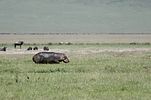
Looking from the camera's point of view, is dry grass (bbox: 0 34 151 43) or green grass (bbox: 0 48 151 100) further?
dry grass (bbox: 0 34 151 43)

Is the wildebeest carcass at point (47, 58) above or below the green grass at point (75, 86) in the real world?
below

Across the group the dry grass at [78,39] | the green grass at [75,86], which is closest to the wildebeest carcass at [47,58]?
the green grass at [75,86]

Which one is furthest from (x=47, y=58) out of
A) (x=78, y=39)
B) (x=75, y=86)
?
(x=78, y=39)

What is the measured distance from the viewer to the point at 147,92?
12.3 metres

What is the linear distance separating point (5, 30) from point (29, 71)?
102 m

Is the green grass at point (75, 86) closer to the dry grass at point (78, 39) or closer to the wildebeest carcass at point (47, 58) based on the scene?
the wildebeest carcass at point (47, 58)

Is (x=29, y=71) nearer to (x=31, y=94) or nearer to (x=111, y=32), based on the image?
(x=31, y=94)

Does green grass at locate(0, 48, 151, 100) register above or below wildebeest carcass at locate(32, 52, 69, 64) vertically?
above

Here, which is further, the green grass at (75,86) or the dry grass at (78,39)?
the dry grass at (78,39)

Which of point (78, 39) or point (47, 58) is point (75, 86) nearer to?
point (47, 58)

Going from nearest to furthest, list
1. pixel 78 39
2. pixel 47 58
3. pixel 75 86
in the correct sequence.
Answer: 1. pixel 75 86
2. pixel 47 58
3. pixel 78 39

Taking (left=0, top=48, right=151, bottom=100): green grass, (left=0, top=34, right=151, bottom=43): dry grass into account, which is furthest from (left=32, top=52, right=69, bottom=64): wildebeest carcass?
(left=0, top=34, right=151, bottom=43): dry grass

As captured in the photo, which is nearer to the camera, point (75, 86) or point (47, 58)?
point (75, 86)

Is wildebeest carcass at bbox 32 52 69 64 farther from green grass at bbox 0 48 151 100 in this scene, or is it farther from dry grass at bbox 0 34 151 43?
dry grass at bbox 0 34 151 43
